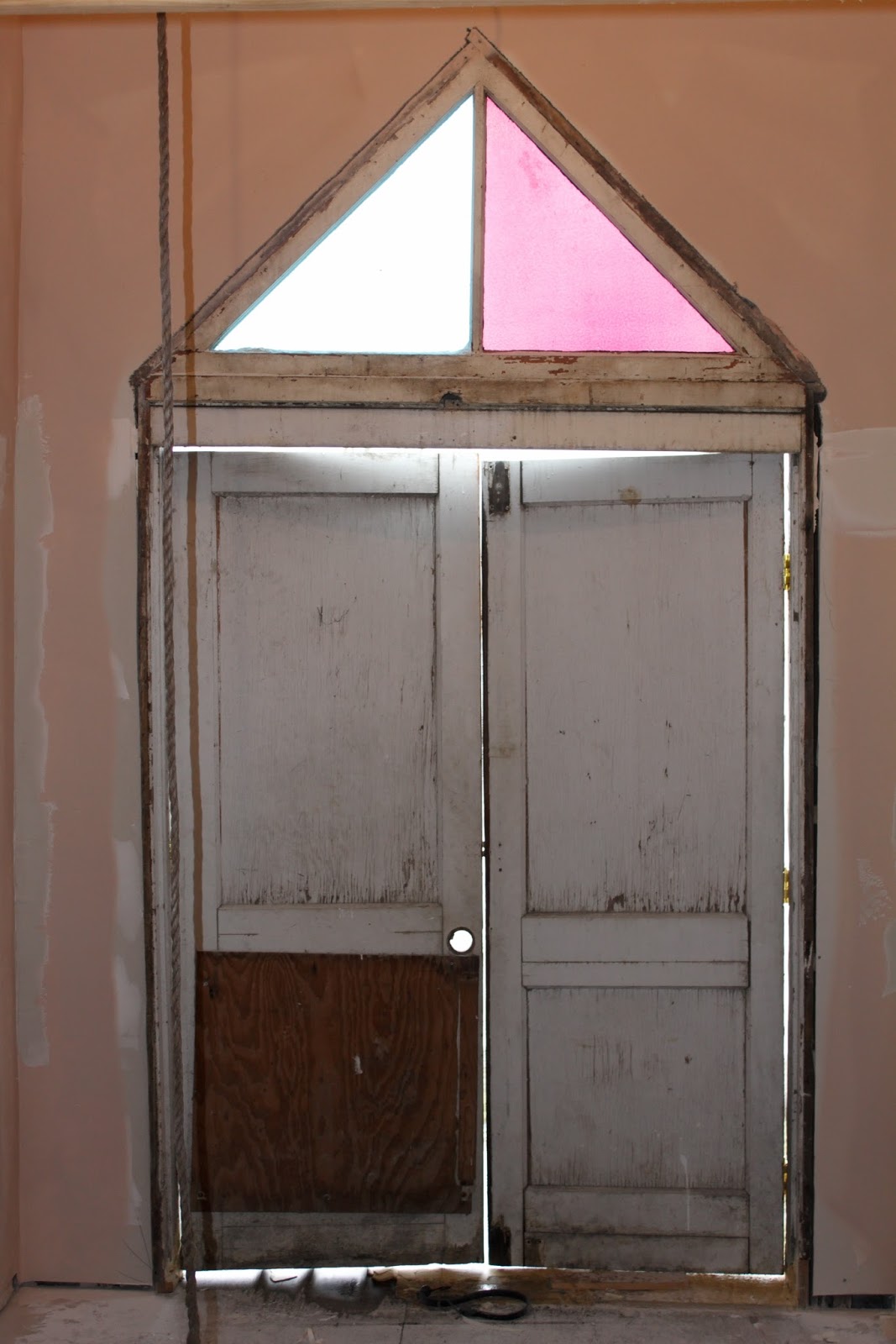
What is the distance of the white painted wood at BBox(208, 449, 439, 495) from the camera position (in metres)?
2.46

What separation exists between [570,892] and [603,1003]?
274 millimetres

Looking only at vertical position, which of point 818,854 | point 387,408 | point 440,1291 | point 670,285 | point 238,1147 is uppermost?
point 670,285

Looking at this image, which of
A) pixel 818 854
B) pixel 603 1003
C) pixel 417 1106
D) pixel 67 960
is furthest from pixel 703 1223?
pixel 67 960

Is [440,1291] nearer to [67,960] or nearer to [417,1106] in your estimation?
[417,1106]

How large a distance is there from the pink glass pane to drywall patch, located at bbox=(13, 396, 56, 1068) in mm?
1128

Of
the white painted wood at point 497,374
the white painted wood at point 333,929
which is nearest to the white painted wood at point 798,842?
the white painted wood at point 497,374

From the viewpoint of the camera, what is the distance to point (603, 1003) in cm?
249

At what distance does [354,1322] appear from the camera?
2.34 m

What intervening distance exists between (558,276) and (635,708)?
39.6 inches

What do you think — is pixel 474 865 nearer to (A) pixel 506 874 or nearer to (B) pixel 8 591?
(A) pixel 506 874

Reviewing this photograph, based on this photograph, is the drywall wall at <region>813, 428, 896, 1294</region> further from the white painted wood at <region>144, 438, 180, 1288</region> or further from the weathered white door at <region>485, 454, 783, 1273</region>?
the white painted wood at <region>144, 438, 180, 1288</region>

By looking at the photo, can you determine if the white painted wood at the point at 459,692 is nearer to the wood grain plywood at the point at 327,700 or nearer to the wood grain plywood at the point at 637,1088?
the wood grain plywood at the point at 327,700

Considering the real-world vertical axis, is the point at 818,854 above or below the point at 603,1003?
above

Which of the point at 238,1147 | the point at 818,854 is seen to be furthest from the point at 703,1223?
the point at 238,1147
